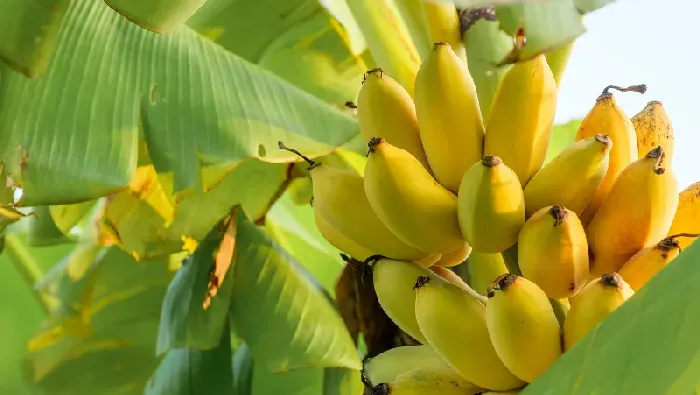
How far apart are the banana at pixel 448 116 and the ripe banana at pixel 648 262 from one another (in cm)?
13

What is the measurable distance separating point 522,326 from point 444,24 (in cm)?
28

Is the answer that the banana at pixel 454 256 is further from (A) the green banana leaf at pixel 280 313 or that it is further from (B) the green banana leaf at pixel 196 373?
(B) the green banana leaf at pixel 196 373

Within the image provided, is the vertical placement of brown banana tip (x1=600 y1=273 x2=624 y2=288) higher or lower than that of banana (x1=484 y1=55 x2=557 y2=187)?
lower

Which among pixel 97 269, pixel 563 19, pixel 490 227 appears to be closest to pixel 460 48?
pixel 563 19

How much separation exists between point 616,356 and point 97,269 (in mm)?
973

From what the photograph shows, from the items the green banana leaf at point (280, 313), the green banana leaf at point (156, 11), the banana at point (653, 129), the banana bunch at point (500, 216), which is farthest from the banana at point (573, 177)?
the green banana leaf at point (280, 313)

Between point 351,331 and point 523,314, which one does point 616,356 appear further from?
point 351,331

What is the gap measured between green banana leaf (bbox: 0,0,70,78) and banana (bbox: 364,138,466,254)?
306mm

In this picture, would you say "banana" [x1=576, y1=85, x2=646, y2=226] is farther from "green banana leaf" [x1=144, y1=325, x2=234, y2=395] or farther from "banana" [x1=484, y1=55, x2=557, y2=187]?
"green banana leaf" [x1=144, y1=325, x2=234, y2=395]

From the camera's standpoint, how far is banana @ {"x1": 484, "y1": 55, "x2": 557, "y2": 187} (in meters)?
0.49

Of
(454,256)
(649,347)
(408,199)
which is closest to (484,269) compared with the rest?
(454,256)

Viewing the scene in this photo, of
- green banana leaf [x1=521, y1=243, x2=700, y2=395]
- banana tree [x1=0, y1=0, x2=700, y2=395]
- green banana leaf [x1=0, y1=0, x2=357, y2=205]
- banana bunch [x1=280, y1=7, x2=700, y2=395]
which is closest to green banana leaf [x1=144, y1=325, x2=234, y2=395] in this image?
banana tree [x1=0, y1=0, x2=700, y2=395]

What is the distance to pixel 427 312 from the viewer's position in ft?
1.47

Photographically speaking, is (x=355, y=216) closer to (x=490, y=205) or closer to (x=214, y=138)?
(x=490, y=205)
